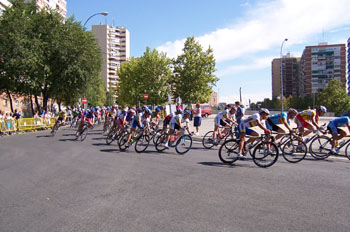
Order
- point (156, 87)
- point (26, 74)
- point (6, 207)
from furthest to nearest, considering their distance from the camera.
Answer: point (156, 87), point (26, 74), point (6, 207)

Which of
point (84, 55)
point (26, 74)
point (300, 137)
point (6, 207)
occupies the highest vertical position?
point (84, 55)

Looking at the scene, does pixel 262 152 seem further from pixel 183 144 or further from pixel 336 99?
pixel 336 99

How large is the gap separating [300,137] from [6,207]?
7.92 meters

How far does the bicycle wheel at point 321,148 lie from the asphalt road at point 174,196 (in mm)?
402

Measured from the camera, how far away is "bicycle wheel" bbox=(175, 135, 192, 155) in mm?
10898

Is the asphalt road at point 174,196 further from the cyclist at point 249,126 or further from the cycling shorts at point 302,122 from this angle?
the cycling shorts at point 302,122

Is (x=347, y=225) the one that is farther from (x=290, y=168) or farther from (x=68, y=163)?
(x=68, y=163)

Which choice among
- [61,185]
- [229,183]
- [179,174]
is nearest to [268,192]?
[229,183]

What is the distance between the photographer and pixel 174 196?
5527 mm

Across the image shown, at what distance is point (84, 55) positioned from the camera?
32.2 metres

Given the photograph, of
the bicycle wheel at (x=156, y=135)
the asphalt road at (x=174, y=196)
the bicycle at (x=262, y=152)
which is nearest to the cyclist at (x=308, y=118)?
the asphalt road at (x=174, y=196)

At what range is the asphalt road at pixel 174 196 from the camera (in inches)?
167

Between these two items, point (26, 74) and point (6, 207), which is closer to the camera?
point (6, 207)

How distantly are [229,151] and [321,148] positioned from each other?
10.5 ft
